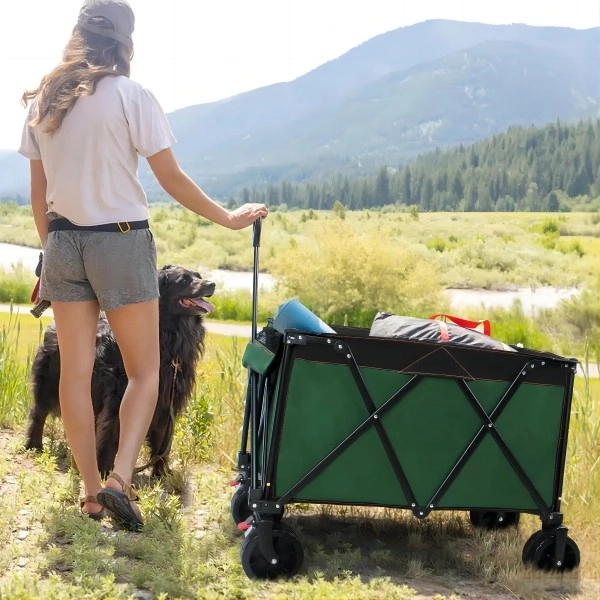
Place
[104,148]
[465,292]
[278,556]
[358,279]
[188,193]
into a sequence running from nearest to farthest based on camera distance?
[278,556] → [104,148] → [188,193] → [358,279] → [465,292]

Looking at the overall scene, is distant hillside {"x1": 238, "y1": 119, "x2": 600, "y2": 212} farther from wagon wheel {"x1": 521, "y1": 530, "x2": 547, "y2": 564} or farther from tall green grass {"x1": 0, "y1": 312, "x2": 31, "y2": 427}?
wagon wheel {"x1": 521, "y1": 530, "x2": 547, "y2": 564}

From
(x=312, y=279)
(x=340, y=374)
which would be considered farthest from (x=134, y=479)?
(x=312, y=279)

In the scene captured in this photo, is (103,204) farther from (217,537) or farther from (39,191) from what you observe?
(217,537)

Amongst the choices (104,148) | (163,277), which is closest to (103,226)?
(104,148)

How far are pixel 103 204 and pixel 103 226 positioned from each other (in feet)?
0.22

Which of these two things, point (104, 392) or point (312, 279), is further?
point (312, 279)

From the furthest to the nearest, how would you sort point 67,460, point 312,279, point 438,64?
point 438,64, point 312,279, point 67,460

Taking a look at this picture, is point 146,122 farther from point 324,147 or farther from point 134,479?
point 324,147

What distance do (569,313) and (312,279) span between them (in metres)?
3.77

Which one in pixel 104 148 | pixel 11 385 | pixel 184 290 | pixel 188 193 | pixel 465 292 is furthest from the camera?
pixel 465 292

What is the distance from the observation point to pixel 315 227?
36.7 ft

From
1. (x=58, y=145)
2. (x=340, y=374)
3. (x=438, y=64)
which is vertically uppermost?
(x=438, y=64)

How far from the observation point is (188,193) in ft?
9.16

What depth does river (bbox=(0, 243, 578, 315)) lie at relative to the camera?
41.7 ft
